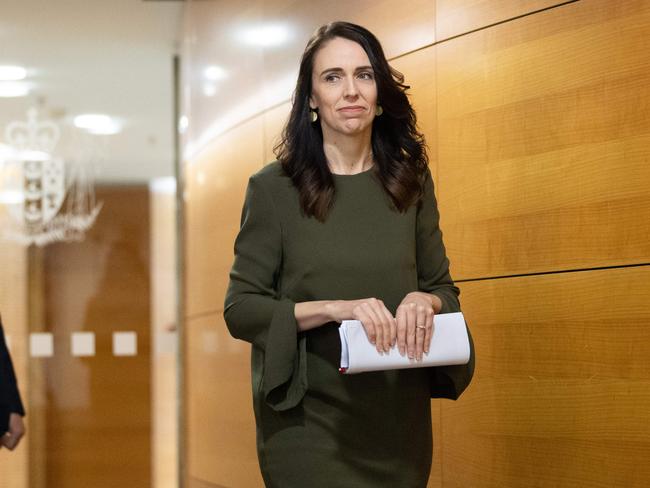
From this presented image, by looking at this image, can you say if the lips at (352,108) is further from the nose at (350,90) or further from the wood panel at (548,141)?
the wood panel at (548,141)

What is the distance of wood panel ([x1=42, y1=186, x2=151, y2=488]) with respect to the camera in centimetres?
621

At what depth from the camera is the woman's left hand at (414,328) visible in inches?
77.3

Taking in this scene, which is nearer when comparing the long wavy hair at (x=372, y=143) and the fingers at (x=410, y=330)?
the fingers at (x=410, y=330)

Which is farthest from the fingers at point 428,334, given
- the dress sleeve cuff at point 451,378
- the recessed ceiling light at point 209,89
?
the recessed ceiling light at point 209,89

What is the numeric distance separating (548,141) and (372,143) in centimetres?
94

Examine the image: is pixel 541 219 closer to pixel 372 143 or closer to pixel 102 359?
pixel 372 143

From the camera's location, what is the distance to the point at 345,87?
7.09ft

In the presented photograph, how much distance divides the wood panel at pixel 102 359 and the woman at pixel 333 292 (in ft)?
14.1

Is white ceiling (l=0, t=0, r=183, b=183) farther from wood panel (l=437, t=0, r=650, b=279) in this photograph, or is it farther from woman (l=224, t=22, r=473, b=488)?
woman (l=224, t=22, r=473, b=488)

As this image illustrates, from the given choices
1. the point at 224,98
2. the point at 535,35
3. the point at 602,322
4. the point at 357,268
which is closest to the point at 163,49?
the point at 224,98

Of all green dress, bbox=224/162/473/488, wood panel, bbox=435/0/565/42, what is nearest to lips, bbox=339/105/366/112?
green dress, bbox=224/162/473/488

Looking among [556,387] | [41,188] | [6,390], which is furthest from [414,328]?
[41,188]

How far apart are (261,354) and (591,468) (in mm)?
1213

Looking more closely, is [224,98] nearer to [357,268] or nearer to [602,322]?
[602,322]
